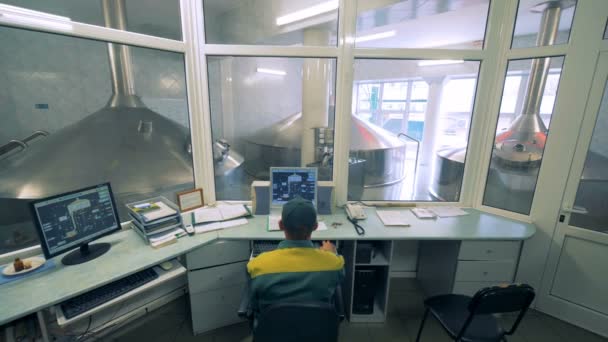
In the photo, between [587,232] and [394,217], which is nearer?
[587,232]

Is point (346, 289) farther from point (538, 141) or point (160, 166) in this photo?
point (538, 141)

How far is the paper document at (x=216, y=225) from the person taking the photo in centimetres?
178

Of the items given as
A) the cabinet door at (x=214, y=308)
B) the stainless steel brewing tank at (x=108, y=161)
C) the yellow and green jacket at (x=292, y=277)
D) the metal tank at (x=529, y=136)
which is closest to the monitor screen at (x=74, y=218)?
the stainless steel brewing tank at (x=108, y=161)

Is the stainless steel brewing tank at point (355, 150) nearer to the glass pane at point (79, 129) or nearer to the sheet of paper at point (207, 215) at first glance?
the glass pane at point (79, 129)

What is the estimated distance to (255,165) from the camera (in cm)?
420

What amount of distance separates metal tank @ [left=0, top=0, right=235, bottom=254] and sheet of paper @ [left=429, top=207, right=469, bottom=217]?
208 cm

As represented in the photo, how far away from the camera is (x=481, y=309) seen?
1.20 m

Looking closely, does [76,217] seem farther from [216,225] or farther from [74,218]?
[216,225]

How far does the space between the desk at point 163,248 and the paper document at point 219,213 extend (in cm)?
13

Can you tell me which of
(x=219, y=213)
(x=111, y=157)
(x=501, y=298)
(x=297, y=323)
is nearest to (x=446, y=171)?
(x=501, y=298)

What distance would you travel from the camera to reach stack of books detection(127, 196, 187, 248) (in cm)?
→ 160

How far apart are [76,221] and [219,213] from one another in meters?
0.84

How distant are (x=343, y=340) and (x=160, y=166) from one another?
1840mm

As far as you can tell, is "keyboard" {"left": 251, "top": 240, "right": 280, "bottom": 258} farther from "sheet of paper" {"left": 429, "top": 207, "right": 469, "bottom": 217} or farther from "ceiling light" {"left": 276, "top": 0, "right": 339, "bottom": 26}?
"ceiling light" {"left": 276, "top": 0, "right": 339, "bottom": 26}
